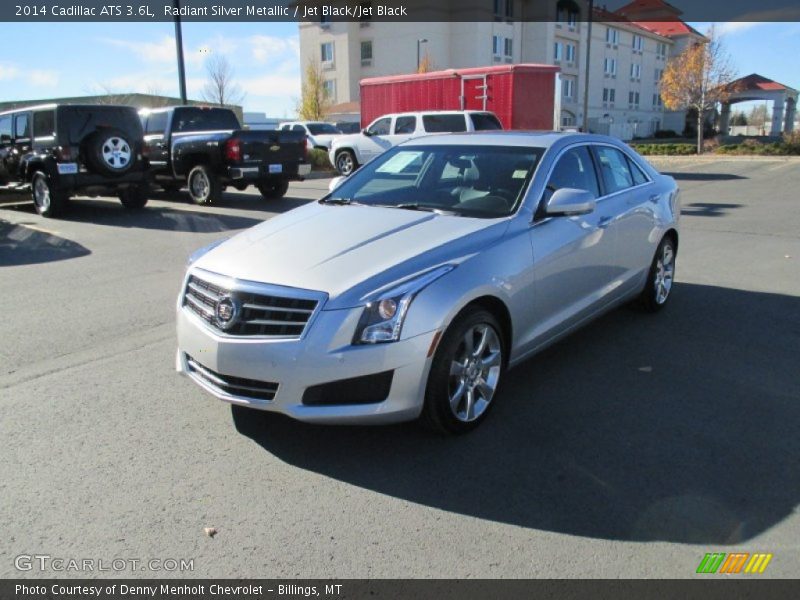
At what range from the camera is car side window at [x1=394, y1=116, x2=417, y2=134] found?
60.8 ft

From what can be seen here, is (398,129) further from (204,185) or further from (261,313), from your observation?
(261,313)

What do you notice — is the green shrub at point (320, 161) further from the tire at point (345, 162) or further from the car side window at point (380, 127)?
the car side window at point (380, 127)

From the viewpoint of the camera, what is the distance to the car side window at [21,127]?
12352 mm

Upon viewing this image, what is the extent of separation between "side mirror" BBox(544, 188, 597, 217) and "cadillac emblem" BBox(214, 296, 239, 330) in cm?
206

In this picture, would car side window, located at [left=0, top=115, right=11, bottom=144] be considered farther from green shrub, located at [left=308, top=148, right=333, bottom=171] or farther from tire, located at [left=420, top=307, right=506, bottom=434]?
tire, located at [left=420, top=307, right=506, bottom=434]

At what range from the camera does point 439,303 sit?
11.1ft

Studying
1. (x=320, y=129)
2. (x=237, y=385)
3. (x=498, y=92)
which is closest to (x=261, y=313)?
(x=237, y=385)

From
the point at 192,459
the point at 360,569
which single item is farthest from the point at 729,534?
the point at 192,459

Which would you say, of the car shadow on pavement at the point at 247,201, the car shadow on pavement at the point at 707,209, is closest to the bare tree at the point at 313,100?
the car shadow on pavement at the point at 247,201

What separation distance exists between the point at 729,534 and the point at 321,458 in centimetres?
198

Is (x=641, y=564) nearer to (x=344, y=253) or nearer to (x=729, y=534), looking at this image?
(x=729, y=534)

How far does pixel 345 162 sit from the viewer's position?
2028cm

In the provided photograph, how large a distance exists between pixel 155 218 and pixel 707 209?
35.9ft
